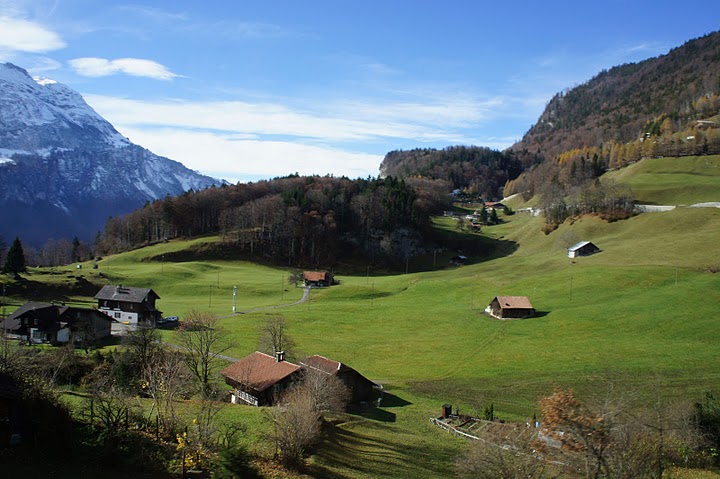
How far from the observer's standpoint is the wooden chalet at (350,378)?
4681 cm

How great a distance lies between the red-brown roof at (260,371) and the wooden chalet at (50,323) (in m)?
27.3

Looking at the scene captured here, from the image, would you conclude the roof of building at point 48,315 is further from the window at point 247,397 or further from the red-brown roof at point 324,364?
the red-brown roof at point 324,364

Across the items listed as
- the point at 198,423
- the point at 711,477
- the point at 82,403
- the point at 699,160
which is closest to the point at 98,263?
the point at 82,403

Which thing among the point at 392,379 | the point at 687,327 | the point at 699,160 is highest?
the point at 699,160

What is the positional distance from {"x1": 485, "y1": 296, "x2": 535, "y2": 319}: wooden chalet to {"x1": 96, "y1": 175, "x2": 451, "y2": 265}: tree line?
73.8 metres

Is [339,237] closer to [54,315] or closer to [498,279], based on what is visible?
[498,279]

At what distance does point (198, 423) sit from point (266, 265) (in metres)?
114

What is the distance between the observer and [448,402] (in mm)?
47031

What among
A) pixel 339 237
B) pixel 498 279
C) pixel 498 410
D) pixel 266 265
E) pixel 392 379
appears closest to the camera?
pixel 498 410

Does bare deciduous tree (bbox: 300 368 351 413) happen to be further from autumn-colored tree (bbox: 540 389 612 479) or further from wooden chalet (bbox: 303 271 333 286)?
wooden chalet (bbox: 303 271 333 286)

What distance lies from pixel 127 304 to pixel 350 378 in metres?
51.0

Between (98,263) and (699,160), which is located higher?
(699,160)

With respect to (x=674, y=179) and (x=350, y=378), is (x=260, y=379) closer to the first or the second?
(x=350, y=378)

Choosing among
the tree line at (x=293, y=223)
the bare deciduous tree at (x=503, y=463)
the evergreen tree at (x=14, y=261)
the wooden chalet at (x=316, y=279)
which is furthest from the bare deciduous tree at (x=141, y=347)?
the tree line at (x=293, y=223)
